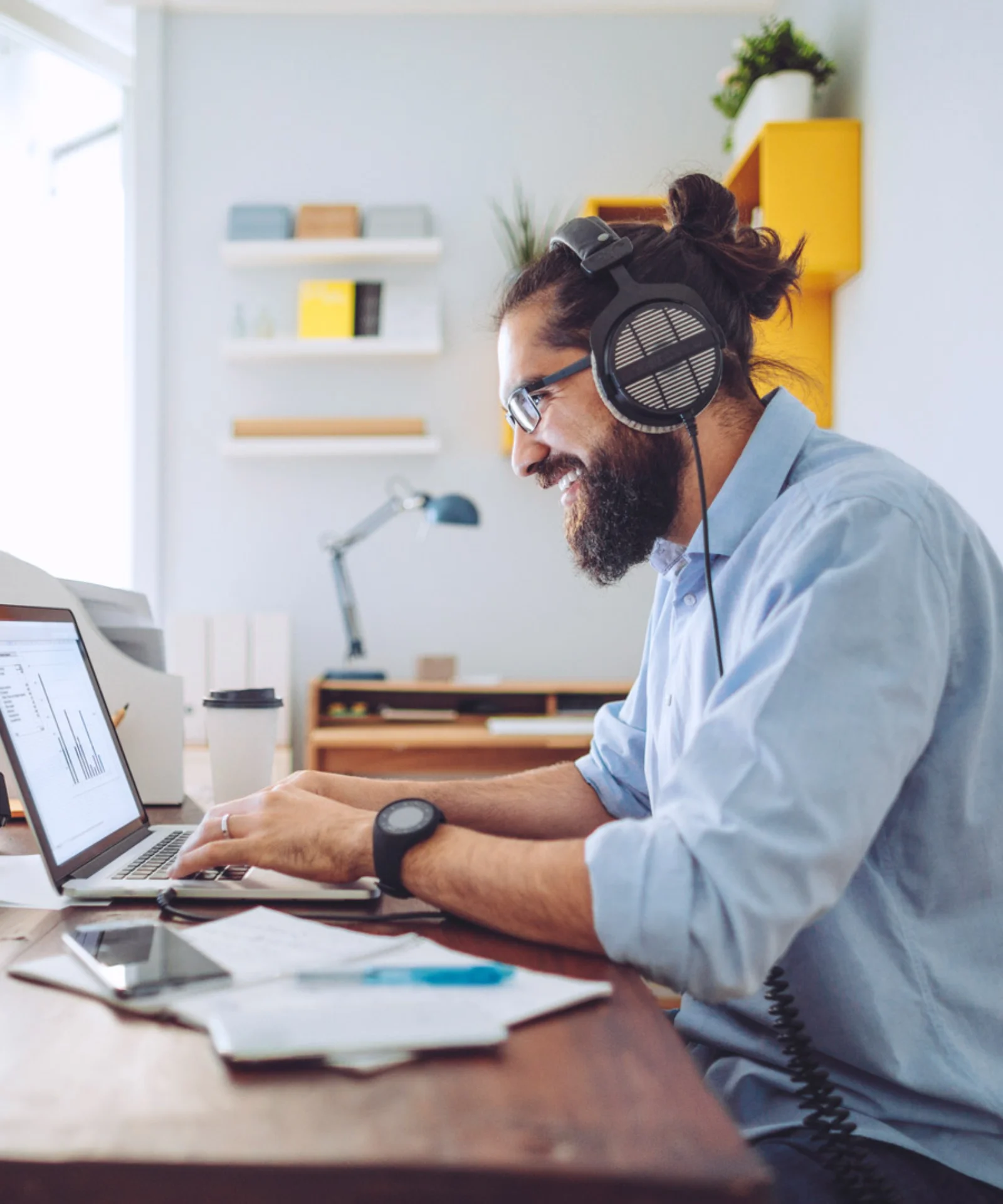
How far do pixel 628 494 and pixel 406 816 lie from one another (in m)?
0.46

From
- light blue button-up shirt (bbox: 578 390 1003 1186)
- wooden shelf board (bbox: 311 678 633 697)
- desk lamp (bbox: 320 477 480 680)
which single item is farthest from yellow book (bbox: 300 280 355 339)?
light blue button-up shirt (bbox: 578 390 1003 1186)

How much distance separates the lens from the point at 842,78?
2891 millimetres

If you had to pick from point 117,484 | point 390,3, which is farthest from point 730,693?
point 390,3

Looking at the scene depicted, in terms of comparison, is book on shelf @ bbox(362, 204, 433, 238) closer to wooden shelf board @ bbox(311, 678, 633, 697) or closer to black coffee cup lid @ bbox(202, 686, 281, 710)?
wooden shelf board @ bbox(311, 678, 633, 697)

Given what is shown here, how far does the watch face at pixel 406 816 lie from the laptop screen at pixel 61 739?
0.30 m

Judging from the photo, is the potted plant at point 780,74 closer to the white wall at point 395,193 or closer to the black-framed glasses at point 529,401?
the white wall at point 395,193

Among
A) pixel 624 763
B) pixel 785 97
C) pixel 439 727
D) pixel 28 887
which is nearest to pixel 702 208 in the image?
pixel 624 763

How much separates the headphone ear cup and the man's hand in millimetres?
490

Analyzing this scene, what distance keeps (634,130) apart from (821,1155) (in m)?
3.48

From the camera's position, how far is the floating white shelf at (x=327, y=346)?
3473 mm

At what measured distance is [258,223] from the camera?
350 cm

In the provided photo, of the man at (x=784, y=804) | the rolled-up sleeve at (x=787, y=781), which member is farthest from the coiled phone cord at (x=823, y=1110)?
the rolled-up sleeve at (x=787, y=781)

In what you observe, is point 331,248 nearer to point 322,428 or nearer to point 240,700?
point 322,428

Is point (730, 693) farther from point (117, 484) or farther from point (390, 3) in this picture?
point (390, 3)
